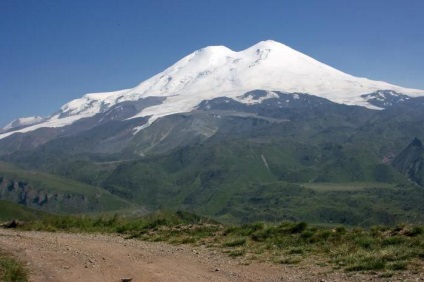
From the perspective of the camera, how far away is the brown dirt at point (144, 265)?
14555mm

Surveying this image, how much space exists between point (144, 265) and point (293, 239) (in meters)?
6.28

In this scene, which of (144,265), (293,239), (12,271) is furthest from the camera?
(293,239)

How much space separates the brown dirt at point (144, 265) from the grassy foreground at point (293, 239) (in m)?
0.65

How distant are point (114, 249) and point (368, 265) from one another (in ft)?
30.0

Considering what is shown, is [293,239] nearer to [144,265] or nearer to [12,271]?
[144,265]

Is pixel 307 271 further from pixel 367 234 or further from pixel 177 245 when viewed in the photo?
pixel 177 245

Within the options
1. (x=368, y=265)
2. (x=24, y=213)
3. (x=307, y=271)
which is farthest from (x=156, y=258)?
(x=24, y=213)

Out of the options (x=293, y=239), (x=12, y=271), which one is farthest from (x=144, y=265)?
(x=293, y=239)

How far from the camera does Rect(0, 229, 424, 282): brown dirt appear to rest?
1455 cm

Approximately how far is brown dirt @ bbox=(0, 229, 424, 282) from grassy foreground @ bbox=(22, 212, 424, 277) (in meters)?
0.65

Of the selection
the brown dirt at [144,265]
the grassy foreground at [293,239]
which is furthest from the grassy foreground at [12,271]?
the grassy foreground at [293,239]

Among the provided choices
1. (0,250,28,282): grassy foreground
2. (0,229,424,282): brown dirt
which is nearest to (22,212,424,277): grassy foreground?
(0,229,424,282): brown dirt

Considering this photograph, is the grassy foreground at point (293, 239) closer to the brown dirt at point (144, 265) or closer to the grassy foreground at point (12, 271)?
the brown dirt at point (144, 265)

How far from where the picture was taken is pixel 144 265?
1606cm
